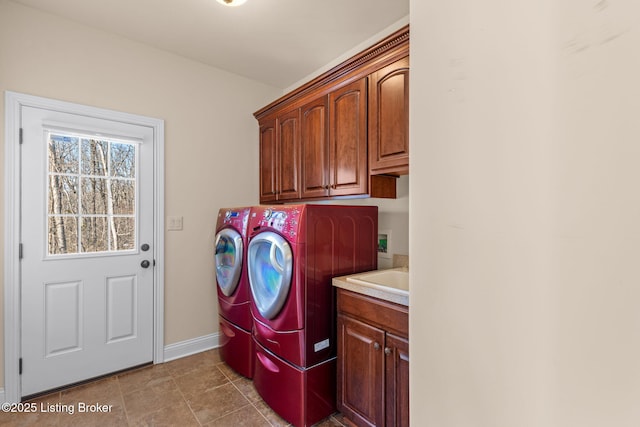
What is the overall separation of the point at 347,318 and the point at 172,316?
1675mm

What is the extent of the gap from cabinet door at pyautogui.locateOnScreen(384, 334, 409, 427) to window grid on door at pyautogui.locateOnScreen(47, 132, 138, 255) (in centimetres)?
214

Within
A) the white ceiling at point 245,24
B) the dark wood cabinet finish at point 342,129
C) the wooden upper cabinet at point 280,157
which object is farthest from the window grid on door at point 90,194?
the dark wood cabinet finish at point 342,129

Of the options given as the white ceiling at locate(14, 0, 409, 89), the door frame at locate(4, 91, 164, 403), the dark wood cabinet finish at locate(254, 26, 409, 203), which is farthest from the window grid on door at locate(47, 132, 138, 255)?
the dark wood cabinet finish at locate(254, 26, 409, 203)

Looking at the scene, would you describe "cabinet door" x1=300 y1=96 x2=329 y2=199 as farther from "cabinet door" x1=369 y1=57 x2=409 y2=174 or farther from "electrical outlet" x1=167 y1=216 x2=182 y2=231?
"electrical outlet" x1=167 y1=216 x2=182 y2=231

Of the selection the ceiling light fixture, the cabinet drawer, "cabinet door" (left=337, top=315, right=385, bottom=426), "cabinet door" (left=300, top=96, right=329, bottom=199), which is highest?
the ceiling light fixture

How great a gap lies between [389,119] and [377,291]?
1009mm

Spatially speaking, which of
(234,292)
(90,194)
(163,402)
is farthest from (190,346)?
(90,194)

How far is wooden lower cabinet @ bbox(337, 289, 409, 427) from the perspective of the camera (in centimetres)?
144

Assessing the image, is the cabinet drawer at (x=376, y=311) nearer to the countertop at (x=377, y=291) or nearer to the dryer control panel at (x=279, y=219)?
the countertop at (x=377, y=291)
